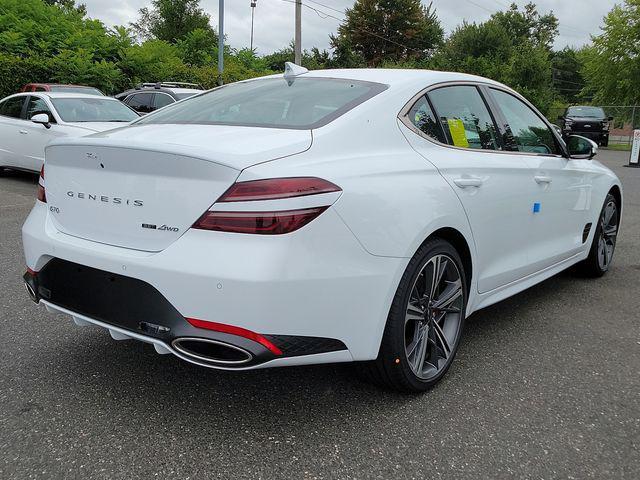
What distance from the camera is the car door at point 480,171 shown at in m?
2.92

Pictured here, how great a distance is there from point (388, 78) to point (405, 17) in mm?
54337

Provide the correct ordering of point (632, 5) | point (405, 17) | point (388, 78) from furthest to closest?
point (405, 17)
point (632, 5)
point (388, 78)

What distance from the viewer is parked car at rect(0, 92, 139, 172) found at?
9.10m

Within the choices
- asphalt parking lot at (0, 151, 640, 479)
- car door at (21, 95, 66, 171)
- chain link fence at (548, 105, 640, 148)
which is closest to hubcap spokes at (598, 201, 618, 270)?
asphalt parking lot at (0, 151, 640, 479)

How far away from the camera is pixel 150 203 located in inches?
90.4

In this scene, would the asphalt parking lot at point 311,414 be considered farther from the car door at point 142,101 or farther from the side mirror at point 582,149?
the car door at point 142,101

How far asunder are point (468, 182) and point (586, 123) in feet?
82.9

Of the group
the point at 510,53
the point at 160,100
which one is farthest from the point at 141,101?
the point at 510,53

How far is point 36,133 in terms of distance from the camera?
934 cm

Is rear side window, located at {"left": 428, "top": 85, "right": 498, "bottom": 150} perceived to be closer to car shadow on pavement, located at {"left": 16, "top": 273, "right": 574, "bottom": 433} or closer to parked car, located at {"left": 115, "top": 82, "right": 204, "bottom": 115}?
car shadow on pavement, located at {"left": 16, "top": 273, "right": 574, "bottom": 433}

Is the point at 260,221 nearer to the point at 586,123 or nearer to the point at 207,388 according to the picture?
the point at 207,388

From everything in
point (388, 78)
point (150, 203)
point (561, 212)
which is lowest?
point (561, 212)

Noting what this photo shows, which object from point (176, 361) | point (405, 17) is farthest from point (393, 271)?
point (405, 17)

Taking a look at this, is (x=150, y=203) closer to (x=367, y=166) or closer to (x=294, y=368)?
(x=367, y=166)
